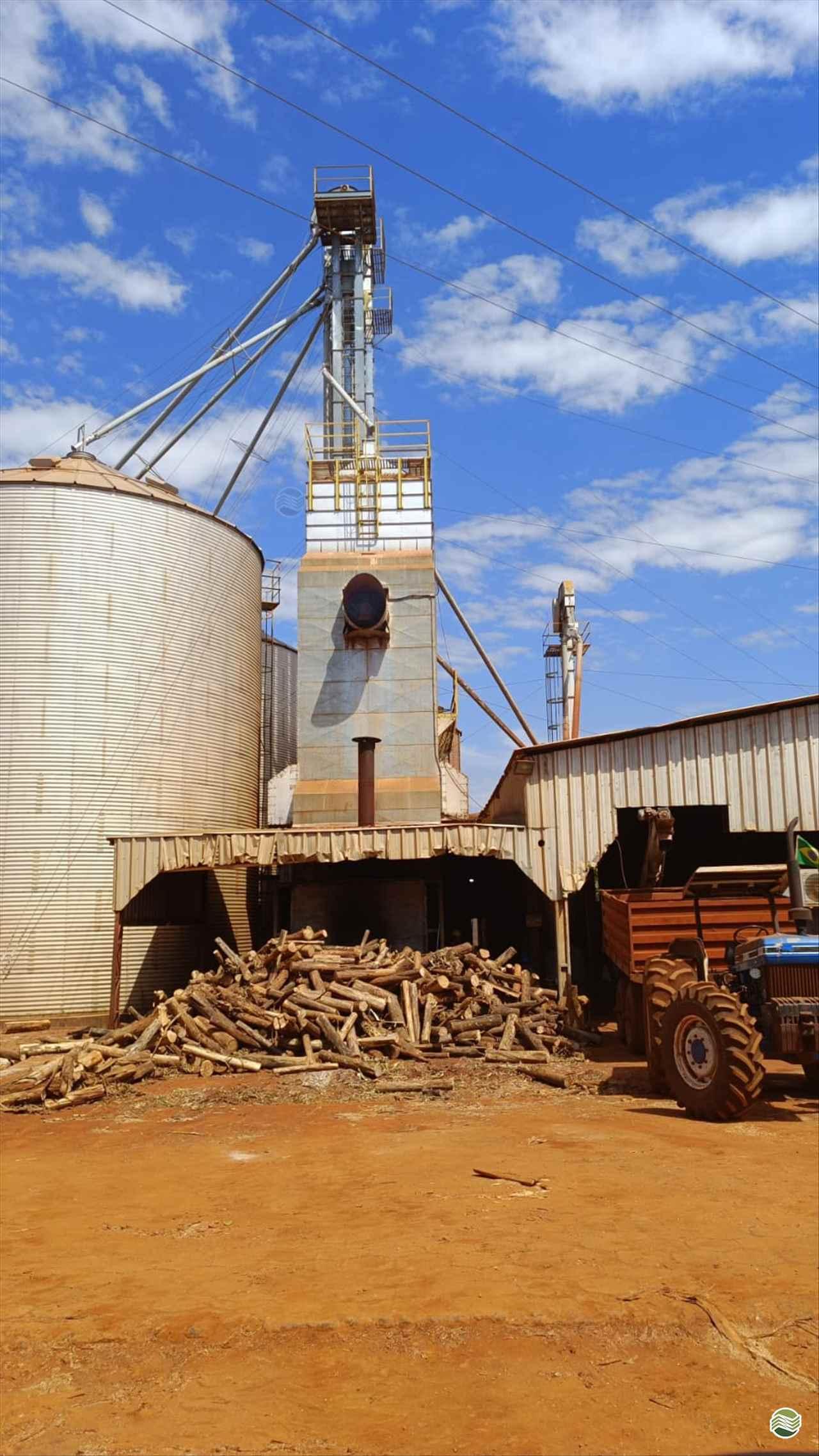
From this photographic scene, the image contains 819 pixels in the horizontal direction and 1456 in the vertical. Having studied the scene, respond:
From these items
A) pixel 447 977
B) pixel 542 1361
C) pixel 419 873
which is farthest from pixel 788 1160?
pixel 419 873

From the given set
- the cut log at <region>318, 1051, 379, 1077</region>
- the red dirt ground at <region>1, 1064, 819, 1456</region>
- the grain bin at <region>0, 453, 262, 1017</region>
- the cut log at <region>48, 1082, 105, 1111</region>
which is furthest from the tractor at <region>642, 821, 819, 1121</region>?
the grain bin at <region>0, 453, 262, 1017</region>

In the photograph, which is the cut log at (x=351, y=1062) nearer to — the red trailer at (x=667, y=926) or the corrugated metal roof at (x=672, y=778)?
the red trailer at (x=667, y=926)

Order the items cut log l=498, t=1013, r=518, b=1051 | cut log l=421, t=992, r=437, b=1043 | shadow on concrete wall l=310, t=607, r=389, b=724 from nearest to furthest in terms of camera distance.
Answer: cut log l=498, t=1013, r=518, b=1051 < cut log l=421, t=992, r=437, b=1043 < shadow on concrete wall l=310, t=607, r=389, b=724

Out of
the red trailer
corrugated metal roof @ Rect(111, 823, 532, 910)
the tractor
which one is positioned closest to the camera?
the tractor

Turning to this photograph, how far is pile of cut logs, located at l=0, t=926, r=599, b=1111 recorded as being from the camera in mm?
15984

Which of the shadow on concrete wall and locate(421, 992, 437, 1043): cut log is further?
the shadow on concrete wall

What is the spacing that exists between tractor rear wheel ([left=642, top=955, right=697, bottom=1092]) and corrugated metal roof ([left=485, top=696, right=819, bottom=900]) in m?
6.41

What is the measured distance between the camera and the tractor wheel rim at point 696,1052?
11070 mm

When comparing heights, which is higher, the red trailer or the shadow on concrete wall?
the shadow on concrete wall

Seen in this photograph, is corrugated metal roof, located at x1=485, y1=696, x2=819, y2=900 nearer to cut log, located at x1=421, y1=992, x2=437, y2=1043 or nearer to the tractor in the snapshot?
cut log, located at x1=421, y1=992, x2=437, y2=1043

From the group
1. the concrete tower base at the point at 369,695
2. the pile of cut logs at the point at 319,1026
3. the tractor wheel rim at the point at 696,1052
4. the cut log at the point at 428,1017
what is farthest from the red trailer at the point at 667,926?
the concrete tower base at the point at 369,695

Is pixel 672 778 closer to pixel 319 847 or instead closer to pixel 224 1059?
pixel 319 847

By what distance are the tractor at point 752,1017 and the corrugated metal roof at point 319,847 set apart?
9163 mm

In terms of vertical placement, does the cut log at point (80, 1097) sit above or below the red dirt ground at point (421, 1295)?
below
